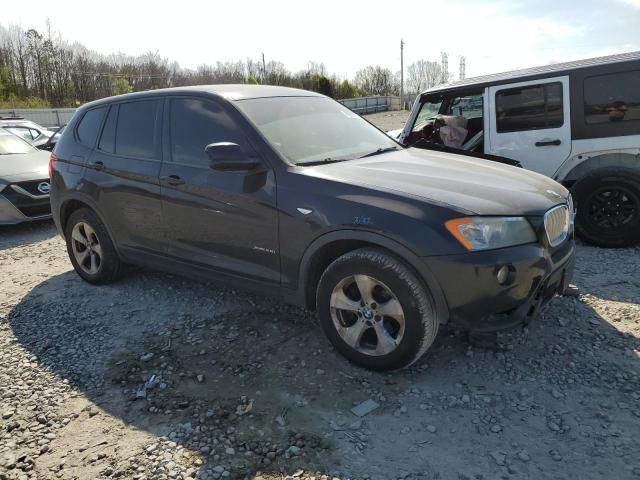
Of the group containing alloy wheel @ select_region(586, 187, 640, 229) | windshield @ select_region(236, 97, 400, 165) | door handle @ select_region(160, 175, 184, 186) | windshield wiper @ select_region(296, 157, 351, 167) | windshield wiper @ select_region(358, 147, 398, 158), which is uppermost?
windshield @ select_region(236, 97, 400, 165)

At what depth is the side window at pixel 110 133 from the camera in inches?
176

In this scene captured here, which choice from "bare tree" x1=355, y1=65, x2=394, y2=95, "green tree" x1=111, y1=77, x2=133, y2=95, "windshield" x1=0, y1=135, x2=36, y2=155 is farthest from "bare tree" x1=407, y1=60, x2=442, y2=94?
"windshield" x1=0, y1=135, x2=36, y2=155

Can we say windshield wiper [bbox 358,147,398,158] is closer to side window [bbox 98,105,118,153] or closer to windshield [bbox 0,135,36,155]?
side window [bbox 98,105,118,153]

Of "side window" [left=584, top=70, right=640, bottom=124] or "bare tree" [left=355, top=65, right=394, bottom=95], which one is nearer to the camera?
"side window" [left=584, top=70, right=640, bottom=124]

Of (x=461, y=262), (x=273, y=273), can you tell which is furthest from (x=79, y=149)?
(x=461, y=262)

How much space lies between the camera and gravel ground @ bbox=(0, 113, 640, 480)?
2.45 meters

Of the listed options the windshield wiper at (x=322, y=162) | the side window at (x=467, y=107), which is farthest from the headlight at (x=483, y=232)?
the side window at (x=467, y=107)

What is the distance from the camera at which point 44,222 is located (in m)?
8.16

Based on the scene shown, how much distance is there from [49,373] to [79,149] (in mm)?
2247

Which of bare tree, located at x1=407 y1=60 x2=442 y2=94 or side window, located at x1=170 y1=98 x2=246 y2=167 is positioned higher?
bare tree, located at x1=407 y1=60 x2=442 y2=94

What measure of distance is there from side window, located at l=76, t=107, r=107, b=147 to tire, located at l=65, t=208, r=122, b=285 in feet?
2.14

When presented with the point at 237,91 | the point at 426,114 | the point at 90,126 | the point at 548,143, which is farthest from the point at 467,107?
the point at 90,126

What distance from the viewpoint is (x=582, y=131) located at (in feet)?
17.1

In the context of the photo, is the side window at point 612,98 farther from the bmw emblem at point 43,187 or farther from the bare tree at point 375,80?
the bare tree at point 375,80
